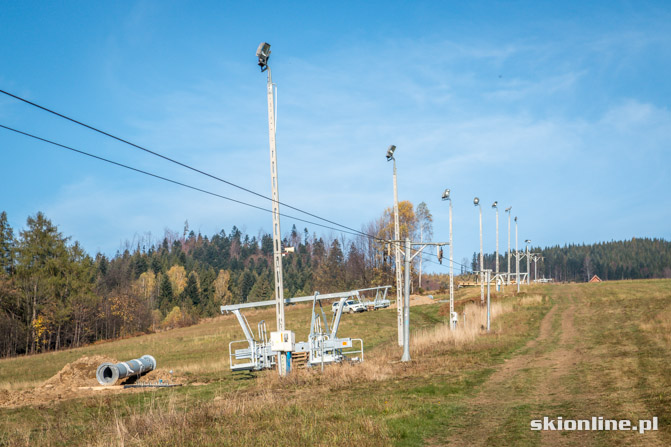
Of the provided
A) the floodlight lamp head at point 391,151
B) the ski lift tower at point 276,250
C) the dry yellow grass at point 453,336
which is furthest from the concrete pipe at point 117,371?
the floodlight lamp head at point 391,151

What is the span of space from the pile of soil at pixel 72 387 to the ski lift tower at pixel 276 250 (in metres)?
6.71

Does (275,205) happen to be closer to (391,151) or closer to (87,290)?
(391,151)

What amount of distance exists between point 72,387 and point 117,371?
2160 mm

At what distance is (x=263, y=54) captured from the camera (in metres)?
21.1

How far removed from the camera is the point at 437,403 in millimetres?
13820

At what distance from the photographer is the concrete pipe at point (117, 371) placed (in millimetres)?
25094

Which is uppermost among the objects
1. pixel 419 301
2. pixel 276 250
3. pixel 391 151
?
pixel 391 151

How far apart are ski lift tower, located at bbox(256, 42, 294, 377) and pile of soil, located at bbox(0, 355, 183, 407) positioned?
6.71 m

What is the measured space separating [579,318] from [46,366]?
141 ft

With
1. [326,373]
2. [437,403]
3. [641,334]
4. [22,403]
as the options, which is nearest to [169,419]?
[437,403]

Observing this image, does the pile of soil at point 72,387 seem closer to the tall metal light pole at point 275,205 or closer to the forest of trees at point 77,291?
the tall metal light pole at point 275,205

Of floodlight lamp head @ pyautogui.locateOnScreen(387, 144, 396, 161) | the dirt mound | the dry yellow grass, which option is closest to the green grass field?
the dry yellow grass

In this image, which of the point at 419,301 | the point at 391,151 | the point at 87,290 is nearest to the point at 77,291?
the point at 87,290

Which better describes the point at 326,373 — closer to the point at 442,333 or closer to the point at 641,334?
the point at 442,333
